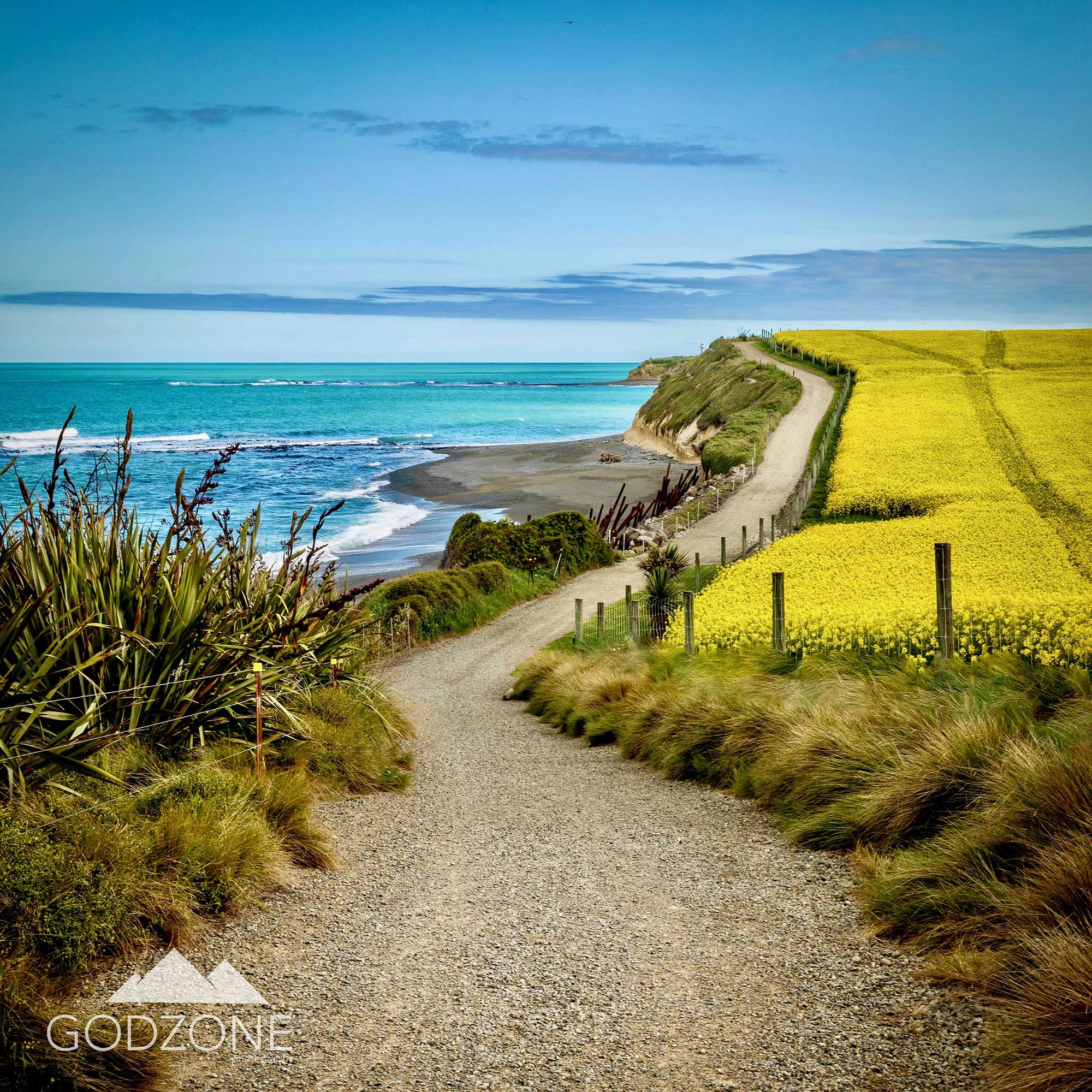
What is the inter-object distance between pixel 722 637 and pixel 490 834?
23.3ft

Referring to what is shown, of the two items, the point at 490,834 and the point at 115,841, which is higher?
the point at 115,841

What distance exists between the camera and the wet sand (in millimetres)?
48906

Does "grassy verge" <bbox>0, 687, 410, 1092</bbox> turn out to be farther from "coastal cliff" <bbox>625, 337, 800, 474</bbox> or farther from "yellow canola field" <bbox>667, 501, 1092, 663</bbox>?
"coastal cliff" <bbox>625, 337, 800, 474</bbox>

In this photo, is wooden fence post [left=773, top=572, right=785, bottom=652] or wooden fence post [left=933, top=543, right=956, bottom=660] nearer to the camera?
wooden fence post [left=933, top=543, right=956, bottom=660]

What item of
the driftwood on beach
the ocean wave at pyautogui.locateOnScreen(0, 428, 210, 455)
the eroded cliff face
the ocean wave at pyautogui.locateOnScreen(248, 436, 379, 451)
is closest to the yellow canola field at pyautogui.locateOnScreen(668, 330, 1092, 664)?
the driftwood on beach

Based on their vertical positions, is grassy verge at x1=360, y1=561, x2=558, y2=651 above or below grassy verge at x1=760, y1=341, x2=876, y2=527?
below

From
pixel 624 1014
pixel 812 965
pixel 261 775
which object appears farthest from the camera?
pixel 261 775

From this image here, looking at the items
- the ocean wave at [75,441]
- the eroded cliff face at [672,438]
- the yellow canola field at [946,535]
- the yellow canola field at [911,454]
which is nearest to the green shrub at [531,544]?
the yellow canola field at [911,454]

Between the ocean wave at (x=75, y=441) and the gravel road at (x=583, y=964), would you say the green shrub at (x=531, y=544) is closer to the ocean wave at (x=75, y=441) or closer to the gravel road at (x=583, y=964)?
the gravel road at (x=583, y=964)

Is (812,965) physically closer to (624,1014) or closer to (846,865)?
(624,1014)

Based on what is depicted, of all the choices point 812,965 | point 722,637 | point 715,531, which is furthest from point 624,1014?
point 715,531

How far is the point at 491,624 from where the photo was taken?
83.6ft

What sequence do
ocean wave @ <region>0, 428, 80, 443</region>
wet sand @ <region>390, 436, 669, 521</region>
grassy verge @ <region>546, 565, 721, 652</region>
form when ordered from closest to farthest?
grassy verge @ <region>546, 565, 721, 652</region> < wet sand @ <region>390, 436, 669, 521</region> < ocean wave @ <region>0, 428, 80, 443</region>

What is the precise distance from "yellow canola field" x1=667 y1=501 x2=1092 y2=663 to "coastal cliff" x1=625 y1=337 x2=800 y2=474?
23.2 meters
